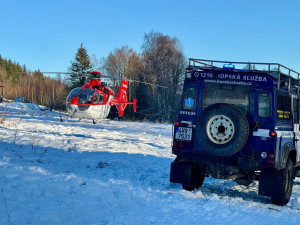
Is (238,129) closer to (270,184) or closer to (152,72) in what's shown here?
(270,184)

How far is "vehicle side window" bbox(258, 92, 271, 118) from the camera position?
19.2 feet

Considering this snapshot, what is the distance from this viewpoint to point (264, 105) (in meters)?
5.90

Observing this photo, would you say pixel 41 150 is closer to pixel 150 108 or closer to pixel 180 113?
pixel 180 113

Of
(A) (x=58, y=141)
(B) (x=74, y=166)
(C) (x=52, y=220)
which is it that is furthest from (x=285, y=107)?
(A) (x=58, y=141)

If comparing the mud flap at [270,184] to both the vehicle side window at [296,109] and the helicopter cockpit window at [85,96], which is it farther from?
the helicopter cockpit window at [85,96]

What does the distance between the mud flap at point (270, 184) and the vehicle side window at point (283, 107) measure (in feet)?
3.76

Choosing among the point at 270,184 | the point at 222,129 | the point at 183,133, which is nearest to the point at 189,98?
the point at 183,133

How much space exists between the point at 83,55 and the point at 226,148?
4580cm

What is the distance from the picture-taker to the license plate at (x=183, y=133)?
20.8 feet

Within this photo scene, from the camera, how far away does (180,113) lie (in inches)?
256

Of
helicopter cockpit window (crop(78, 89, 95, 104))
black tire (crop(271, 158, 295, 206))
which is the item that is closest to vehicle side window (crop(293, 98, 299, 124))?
black tire (crop(271, 158, 295, 206))

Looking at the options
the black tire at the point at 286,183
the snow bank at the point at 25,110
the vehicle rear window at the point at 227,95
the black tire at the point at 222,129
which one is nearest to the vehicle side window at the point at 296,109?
the black tire at the point at 286,183

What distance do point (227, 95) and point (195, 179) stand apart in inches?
80.8

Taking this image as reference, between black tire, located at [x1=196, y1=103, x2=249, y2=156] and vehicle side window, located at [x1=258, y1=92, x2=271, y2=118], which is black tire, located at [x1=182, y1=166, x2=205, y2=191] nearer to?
black tire, located at [x1=196, y1=103, x2=249, y2=156]
